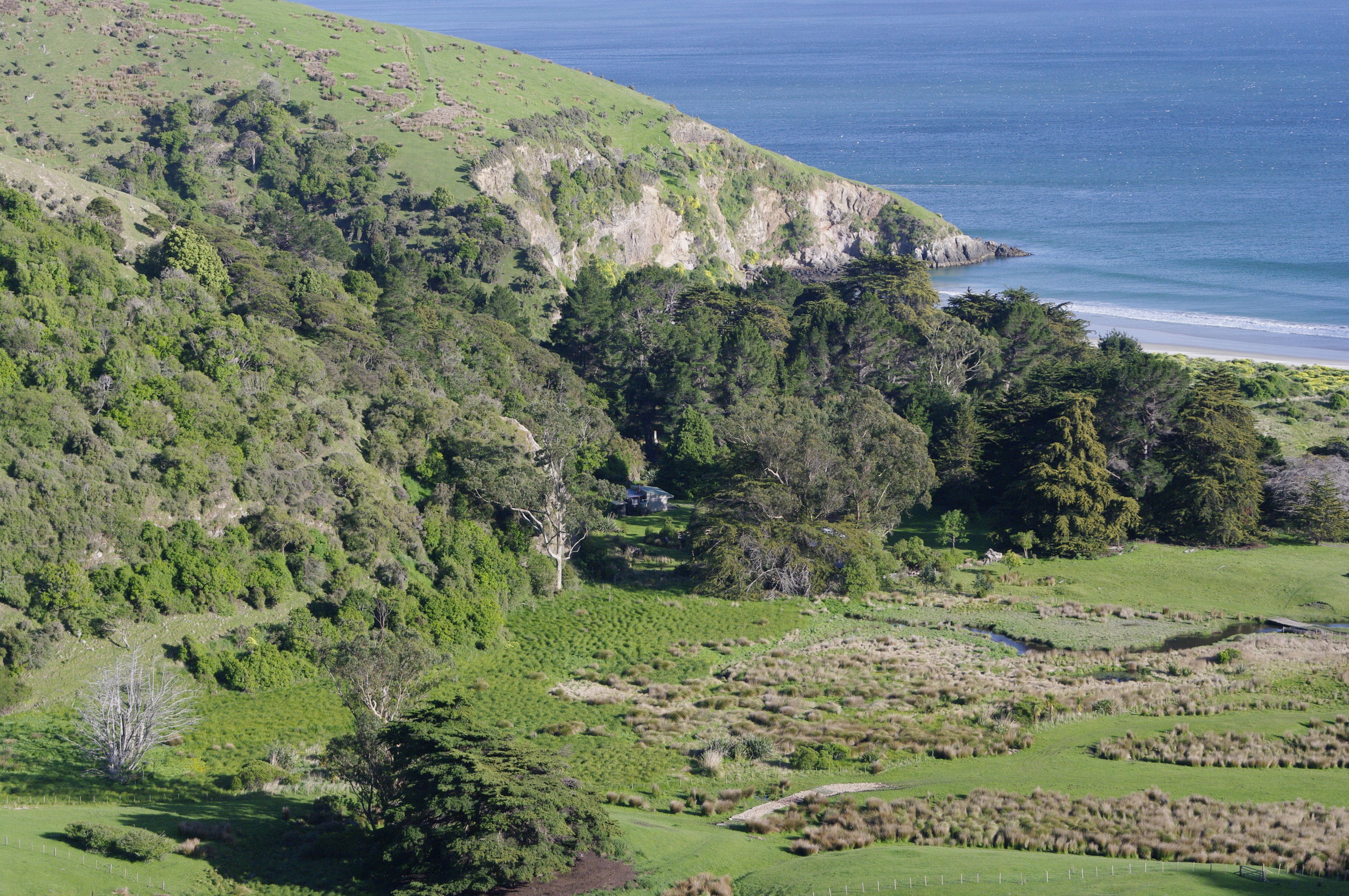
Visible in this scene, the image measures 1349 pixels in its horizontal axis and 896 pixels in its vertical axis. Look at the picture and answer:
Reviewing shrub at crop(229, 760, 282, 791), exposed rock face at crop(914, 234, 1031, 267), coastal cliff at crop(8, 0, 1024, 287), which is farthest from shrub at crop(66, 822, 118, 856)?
exposed rock face at crop(914, 234, 1031, 267)

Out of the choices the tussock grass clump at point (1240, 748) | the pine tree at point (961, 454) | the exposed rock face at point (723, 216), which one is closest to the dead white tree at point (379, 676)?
the tussock grass clump at point (1240, 748)

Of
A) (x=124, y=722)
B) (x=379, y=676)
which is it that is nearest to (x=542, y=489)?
(x=379, y=676)

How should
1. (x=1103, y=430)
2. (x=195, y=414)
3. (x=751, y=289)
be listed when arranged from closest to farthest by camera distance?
(x=195, y=414) → (x=1103, y=430) → (x=751, y=289)

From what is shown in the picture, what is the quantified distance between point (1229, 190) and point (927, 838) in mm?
190164

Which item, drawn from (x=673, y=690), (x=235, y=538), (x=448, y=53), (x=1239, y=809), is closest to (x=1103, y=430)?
(x=673, y=690)

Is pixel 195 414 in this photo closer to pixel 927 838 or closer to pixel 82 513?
pixel 82 513

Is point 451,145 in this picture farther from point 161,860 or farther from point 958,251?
point 161,860

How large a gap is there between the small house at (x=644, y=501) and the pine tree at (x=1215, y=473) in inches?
1253

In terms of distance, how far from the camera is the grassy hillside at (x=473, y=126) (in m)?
129

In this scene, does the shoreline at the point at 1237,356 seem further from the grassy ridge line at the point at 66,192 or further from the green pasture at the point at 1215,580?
the grassy ridge line at the point at 66,192

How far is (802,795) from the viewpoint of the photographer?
34406 millimetres

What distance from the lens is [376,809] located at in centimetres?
3100

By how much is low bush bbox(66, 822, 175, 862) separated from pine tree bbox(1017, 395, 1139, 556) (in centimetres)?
5183

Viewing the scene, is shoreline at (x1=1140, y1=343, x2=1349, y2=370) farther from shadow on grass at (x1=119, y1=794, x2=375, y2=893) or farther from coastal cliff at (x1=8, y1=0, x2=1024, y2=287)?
shadow on grass at (x1=119, y1=794, x2=375, y2=893)
